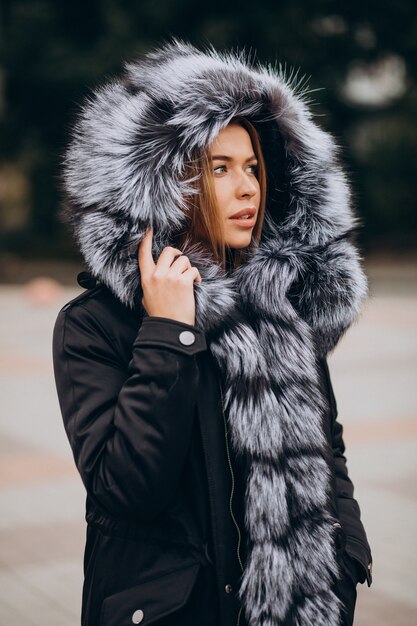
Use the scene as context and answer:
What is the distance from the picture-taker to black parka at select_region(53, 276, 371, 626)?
69.8 inches

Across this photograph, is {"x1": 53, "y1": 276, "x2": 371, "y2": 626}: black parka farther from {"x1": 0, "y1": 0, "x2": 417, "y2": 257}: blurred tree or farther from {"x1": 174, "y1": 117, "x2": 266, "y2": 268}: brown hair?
{"x1": 0, "y1": 0, "x2": 417, "y2": 257}: blurred tree

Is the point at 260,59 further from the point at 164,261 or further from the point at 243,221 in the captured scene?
the point at 164,261

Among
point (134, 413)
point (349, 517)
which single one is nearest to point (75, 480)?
point (349, 517)

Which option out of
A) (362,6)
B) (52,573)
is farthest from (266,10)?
(52,573)

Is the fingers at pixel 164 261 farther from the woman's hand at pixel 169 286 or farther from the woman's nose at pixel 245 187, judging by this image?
the woman's nose at pixel 245 187

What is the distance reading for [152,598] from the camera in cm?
183

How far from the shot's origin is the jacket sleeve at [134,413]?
1.76m

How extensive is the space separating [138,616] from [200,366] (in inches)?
21.4

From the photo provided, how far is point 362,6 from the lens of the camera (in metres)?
24.6

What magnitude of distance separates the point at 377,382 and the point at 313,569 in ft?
20.8

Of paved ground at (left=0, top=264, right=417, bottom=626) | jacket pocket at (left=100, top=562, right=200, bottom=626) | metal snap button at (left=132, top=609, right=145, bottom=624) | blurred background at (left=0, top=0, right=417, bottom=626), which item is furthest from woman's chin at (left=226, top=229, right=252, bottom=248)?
blurred background at (left=0, top=0, right=417, bottom=626)

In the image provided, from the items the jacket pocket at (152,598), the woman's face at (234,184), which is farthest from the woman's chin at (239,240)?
the jacket pocket at (152,598)

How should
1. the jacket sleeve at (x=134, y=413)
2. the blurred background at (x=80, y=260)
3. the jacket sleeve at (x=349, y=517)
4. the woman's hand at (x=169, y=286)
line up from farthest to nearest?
the blurred background at (x=80, y=260) < the jacket sleeve at (x=349, y=517) < the woman's hand at (x=169, y=286) < the jacket sleeve at (x=134, y=413)

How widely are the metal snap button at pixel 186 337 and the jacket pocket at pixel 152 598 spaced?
0.46 metres
